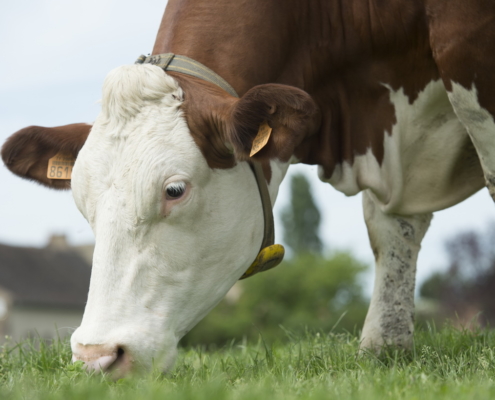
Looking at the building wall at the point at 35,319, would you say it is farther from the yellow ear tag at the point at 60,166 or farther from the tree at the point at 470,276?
the yellow ear tag at the point at 60,166

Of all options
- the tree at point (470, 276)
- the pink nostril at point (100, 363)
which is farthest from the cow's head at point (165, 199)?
the tree at point (470, 276)

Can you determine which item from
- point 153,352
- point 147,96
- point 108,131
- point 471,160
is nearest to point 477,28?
point 471,160

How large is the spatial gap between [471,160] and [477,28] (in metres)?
1.21

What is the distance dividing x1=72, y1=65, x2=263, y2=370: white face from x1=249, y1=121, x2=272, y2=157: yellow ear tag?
0.29m

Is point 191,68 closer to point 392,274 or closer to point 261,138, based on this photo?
point 261,138

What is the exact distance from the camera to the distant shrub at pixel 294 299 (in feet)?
138

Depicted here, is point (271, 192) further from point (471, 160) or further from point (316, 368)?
point (471, 160)

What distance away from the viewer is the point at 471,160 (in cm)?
457

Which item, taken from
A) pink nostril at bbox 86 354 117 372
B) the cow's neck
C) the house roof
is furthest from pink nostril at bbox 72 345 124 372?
the house roof

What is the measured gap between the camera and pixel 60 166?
4.27 meters

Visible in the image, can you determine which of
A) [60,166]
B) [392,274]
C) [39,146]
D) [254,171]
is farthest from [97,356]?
[392,274]

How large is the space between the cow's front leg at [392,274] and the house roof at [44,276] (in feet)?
143

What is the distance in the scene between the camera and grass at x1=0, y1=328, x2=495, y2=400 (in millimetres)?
2373

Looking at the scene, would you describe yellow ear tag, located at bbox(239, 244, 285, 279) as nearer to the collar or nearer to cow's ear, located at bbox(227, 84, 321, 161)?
the collar
